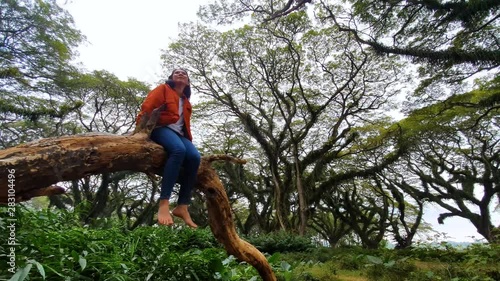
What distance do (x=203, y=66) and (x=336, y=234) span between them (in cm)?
1409

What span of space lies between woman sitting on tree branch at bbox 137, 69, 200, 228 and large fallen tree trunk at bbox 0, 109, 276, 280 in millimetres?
A: 116

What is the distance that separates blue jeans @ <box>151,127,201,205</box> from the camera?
2527 millimetres

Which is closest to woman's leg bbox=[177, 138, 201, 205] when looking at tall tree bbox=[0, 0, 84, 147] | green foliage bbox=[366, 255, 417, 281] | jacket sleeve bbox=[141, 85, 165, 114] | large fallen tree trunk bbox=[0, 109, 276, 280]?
large fallen tree trunk bbox=[0, 109, 276, 280]

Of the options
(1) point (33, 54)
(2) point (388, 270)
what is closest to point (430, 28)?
(2) point (388, 270)

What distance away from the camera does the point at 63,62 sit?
11.4m

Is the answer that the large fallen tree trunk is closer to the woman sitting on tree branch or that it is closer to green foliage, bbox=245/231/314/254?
the woman sitting on tree branch

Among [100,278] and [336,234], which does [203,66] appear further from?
[336,234]

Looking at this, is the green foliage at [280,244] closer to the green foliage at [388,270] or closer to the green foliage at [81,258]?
the green foliage at [388,270]

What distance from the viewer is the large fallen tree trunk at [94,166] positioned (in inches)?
70.8

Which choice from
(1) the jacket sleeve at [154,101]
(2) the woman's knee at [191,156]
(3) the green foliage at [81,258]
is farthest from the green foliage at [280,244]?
(1) the jacket sleeve at [154,101]

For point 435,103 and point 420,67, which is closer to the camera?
point 420,67

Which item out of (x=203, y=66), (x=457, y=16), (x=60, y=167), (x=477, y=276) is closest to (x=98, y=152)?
(x=60, y=167)

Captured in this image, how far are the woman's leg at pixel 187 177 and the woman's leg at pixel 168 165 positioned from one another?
3.8 inches

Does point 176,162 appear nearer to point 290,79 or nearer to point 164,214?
point 164,214
